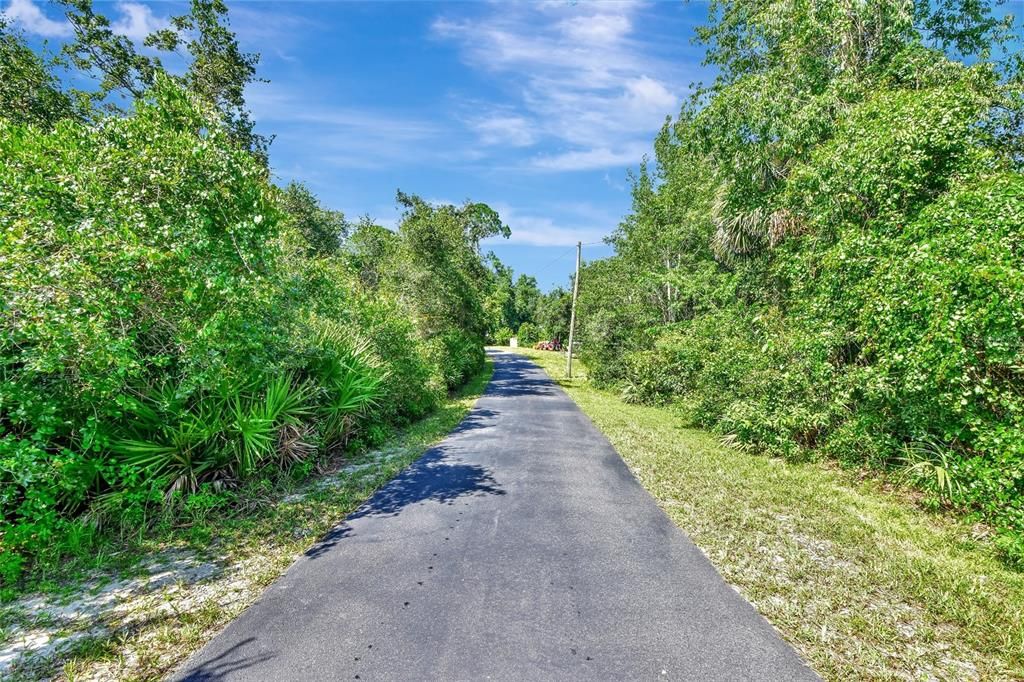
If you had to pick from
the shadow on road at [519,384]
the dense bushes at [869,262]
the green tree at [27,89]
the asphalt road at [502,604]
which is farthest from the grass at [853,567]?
the green tree at [27,89]

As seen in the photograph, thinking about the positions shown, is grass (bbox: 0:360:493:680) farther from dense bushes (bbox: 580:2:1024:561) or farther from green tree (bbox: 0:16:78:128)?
green tree (bbox: 0:16:78:128)

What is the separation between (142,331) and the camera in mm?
4801

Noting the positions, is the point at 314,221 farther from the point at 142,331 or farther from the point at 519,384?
the point at 142,331

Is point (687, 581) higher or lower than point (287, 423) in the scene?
lower

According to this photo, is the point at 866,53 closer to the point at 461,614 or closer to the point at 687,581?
the point at 687,581

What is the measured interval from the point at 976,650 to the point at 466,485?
16.7 ft

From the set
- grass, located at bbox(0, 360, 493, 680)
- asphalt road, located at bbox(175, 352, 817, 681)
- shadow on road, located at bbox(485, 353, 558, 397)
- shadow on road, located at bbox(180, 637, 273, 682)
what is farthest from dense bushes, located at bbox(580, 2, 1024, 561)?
grass, located at bbox(0, 360, 493, 680)

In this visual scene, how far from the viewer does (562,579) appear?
12.2 feet

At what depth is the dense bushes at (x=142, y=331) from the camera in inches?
153

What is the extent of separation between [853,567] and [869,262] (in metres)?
4.45

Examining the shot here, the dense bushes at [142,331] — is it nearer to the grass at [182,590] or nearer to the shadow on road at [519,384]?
the grass at [182,590]

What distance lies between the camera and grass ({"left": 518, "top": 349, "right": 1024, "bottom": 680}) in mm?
2863

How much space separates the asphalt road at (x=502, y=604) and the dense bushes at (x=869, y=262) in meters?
3.31

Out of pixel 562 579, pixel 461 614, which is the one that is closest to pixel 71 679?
pixel 461 614
